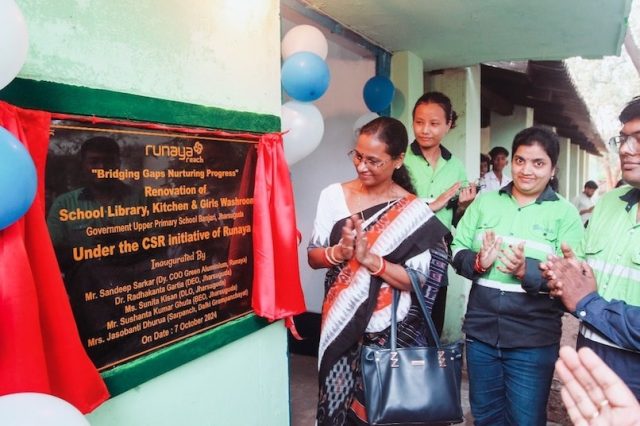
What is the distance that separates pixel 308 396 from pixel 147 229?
2621mm

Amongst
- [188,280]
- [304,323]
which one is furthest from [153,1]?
[304,323]

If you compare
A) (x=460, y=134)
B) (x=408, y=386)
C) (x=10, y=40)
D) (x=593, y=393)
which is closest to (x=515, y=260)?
(x=408, y=386)

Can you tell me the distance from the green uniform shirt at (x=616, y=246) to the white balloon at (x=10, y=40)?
2.09m

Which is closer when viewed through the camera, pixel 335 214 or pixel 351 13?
pixel 335 214

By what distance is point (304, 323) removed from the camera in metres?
4.81

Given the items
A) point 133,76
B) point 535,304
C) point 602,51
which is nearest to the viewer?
point 133,76

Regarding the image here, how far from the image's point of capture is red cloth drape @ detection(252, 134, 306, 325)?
2.36 meters

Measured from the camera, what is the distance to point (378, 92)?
3.88 meters

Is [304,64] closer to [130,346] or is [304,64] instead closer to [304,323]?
[130,346]

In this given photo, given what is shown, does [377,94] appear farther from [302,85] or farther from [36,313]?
[36,313]

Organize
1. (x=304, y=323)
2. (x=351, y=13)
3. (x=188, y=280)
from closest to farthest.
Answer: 1. (x=188, y=280)
2. (x=351, y=13)
3. (x=304, y=323)

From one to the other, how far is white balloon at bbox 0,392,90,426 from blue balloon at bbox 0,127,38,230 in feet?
1.39

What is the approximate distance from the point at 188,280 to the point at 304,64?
1.31 meters

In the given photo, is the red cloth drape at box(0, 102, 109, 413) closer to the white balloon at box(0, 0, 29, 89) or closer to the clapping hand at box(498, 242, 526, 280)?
the white balloon at box(0, 0, 29, 89)
